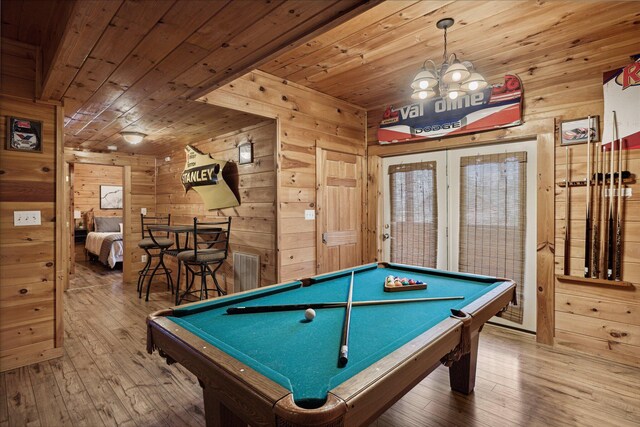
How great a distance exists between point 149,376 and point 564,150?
3.99 metres

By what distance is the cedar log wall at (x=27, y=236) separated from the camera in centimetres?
260

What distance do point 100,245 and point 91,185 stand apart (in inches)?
83.6

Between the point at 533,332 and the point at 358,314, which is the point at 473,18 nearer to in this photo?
the point at 358,314

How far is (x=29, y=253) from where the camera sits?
2725 mm

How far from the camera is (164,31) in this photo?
5.47 ft

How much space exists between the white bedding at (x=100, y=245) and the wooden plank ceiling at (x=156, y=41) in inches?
164

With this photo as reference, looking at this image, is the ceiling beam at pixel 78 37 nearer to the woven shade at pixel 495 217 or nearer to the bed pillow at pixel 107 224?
the woven shade at pixel 495 217

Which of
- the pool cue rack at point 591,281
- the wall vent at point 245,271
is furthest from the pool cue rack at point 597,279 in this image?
the wall vent at point 245,271

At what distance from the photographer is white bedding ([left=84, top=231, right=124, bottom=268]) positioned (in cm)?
655

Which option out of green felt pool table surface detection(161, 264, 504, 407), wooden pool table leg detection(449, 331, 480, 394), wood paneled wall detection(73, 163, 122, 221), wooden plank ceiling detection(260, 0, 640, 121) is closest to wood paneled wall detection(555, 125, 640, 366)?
wooden plank ceiling detection(260, 0, 640, 121)

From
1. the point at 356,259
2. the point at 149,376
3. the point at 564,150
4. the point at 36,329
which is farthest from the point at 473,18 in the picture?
the point at 36,329

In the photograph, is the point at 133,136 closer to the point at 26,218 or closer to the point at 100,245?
the point at 26,218

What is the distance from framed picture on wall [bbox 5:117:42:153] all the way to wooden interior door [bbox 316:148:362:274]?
8.36 feet

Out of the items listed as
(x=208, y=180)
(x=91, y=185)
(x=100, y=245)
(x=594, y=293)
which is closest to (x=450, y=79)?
(x=594, y=293)
